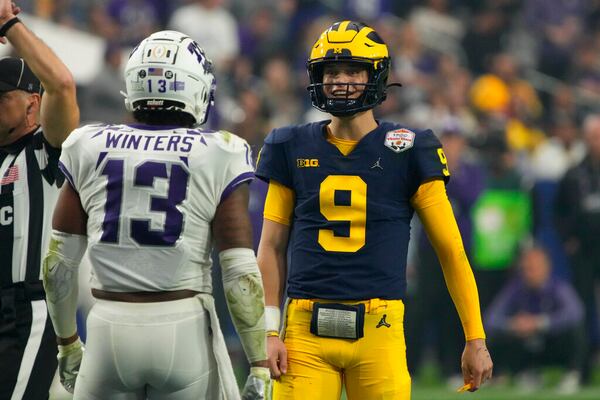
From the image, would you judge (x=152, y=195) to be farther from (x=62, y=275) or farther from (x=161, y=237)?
(x=62, y=275)

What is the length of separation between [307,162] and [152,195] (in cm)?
96

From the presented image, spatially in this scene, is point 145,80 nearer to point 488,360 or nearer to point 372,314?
point 372,314

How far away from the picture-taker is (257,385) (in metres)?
3.97

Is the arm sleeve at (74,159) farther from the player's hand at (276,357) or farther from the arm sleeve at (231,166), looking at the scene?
the player's hand at (276,357)

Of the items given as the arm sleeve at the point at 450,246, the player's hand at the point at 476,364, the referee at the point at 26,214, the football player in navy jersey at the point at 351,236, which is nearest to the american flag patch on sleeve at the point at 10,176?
the referee at the point at 26,214

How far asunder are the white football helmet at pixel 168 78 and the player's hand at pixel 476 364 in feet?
4.42

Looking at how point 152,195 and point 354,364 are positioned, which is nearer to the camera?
point 152,195

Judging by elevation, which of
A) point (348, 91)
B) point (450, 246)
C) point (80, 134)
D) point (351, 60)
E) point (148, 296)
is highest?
point (351, 60)

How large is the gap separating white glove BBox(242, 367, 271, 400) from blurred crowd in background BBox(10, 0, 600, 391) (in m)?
5.92

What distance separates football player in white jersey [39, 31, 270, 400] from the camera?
3.91 meters

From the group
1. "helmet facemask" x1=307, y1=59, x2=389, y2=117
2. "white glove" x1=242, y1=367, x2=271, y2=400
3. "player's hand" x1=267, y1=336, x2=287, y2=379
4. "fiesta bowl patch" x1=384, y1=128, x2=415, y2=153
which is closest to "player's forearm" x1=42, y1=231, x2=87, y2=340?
"white glove" x1=242, y1=367, x2=271, y2=400

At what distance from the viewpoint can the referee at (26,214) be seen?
464 centimetres

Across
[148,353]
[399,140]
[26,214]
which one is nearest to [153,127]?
[148,353]

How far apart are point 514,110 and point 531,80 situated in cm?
170
